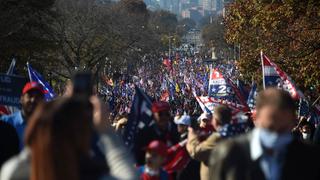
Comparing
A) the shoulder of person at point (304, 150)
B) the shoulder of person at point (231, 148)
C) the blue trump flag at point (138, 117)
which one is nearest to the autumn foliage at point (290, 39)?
the blue trump flag at point (138, 117)

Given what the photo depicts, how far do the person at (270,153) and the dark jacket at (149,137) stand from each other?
2.76 metres

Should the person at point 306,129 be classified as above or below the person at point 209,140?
below

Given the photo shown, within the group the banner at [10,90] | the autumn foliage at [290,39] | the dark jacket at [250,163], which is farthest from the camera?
the autumn foliage at [290,39]

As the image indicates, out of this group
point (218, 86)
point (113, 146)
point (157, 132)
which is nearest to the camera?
point (113, 146)

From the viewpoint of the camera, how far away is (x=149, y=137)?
663cm

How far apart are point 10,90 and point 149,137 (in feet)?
9.29

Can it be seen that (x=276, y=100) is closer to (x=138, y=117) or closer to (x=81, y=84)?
(x=81, y=84)

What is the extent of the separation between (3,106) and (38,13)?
21699 mm

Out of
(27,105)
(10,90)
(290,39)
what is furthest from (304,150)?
(290,39)

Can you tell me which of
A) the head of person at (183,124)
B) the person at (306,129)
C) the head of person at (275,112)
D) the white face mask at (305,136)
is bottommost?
the white face mask at (305,136)

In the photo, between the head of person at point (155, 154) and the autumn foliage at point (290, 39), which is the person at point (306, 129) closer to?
the head of person at point (155, 154)

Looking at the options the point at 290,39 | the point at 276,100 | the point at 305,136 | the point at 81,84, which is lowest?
the point at 305,136

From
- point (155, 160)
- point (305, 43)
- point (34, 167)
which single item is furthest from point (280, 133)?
point (305, 43)

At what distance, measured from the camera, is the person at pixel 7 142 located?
5.91 metres
